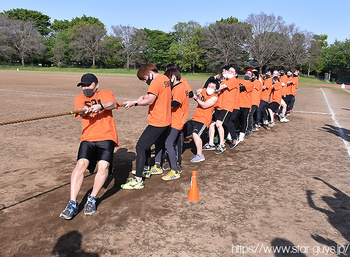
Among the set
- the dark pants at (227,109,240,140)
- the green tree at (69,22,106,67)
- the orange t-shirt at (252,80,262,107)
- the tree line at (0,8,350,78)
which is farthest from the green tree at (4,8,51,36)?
the dark pants at (227,109,240,140)

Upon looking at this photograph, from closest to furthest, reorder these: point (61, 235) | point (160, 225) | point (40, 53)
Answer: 1. point (61, 235)
2. point (160, 225)
3. point (40, 53)

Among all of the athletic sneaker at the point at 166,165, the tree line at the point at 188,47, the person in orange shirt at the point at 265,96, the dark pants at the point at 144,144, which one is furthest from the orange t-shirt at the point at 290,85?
the tree line at the point at 188,47

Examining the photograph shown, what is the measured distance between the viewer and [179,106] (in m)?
5.39

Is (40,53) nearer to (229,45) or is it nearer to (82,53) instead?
(82,53)

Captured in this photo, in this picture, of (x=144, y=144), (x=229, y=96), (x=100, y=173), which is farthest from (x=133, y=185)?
(x=229, y=96)

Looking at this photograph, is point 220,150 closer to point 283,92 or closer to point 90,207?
point 90,207

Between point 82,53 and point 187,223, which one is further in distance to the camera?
point 82,53

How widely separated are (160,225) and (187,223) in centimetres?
35

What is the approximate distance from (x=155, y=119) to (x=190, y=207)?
1.55 metres

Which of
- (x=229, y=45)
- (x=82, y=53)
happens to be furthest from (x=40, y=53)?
(x=229, y=45)

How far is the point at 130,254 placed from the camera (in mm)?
3059

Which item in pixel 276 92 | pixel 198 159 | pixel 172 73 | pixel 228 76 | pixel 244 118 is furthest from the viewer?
pixel 276 92

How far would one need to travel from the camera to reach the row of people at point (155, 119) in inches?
156

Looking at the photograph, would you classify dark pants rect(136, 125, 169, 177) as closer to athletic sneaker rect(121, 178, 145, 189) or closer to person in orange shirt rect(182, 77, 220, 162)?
athletic sneaker rect(121, 178, 145, 189)
